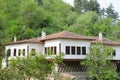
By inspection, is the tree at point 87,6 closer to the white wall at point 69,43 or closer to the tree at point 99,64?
the white wall at point 69,43

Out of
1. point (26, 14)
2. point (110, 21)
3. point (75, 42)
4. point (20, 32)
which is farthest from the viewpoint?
point (110, 21)

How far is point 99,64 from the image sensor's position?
27266 mm

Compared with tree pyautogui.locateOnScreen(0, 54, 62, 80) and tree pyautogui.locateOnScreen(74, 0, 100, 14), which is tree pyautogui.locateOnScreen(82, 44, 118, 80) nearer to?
tree pyautogui.locateOnScreen(0, 54, 62, 80)

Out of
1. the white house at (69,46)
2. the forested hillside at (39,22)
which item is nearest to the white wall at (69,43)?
the white house at (69,46)

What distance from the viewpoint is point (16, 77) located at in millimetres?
8578

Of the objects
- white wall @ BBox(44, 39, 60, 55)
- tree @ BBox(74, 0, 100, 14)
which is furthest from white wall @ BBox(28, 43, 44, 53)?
tree @ BBox(74, 0, 100, 14)

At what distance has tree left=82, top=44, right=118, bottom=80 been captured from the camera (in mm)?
26663

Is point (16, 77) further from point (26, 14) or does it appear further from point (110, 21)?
point (110, 21)

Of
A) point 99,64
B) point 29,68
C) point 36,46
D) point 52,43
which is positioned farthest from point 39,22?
point 29,68

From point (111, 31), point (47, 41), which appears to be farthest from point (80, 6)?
point (47, 41)

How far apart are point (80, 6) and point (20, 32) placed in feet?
146

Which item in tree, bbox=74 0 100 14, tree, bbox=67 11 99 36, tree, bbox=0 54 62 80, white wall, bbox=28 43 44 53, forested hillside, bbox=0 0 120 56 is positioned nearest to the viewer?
tree, bbox=0 54 62 80

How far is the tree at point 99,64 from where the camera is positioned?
87.5ft

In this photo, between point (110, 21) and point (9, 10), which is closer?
point (9, 10)
